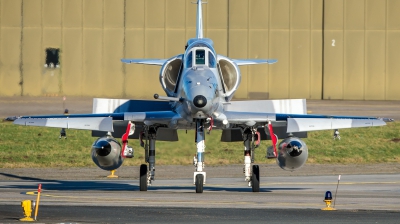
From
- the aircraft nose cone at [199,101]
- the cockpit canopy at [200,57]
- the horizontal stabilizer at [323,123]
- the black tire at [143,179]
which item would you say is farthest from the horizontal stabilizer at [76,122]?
the horizontal stabilizer at [323,123]

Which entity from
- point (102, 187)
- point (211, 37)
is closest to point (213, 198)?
Result: point (102, 187)

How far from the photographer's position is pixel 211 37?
47344 millimetres

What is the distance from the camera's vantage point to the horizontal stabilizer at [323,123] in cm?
2383

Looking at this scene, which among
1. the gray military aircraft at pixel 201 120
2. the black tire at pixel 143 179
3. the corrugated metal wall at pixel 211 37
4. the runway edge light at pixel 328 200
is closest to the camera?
the runway edge light at pixel 328 200

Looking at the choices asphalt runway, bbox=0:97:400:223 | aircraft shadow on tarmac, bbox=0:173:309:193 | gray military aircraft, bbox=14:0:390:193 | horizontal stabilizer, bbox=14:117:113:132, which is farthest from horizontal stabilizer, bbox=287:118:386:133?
horizontal stabilizer, bbox=14:117:113:132

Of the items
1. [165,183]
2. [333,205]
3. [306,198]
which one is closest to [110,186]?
[165,183]

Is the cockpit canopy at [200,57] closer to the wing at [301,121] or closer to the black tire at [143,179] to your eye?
the wing at [301,121]

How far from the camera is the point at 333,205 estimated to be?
20953 mm

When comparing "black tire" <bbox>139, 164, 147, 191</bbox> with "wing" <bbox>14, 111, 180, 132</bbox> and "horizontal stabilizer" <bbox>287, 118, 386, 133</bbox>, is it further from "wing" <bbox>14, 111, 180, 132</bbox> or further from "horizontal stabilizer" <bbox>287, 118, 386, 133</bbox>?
"horizontal stabilizer" <bbox>287, 118, 386, 133</bbox>

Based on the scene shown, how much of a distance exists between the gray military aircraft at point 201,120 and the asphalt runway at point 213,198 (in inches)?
39.6

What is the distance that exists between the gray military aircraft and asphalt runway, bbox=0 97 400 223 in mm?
1006

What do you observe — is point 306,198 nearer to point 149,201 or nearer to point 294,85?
point 149,201

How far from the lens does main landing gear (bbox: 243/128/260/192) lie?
80.8 ft

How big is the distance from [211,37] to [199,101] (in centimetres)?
2598
